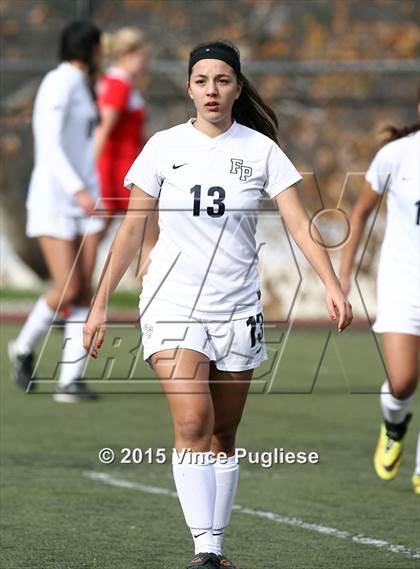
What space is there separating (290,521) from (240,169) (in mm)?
2025

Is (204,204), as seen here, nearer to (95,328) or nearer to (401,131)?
(95,328)

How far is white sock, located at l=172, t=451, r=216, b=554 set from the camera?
17.5ft

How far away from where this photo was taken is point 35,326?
421 inches

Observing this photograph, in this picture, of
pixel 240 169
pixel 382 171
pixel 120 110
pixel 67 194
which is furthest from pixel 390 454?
pixel 120 110

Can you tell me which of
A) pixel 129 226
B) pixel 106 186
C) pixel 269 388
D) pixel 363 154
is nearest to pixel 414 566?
pixel 129 226

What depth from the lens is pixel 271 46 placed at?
59.0ft

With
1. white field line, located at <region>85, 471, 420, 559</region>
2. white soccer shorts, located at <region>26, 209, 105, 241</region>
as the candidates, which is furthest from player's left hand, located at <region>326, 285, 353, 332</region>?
white soccer shorts, located at <region>26, 209, 105, 241</region>

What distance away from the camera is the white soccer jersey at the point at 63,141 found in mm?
10266

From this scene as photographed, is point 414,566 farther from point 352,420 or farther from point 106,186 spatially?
point 106,186

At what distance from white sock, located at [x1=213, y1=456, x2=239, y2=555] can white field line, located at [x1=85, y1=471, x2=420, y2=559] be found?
0.91 m

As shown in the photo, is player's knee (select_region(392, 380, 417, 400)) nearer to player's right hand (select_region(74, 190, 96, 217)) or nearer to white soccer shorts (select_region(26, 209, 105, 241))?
player's right hand (select_region(74, 190, 96, 217))

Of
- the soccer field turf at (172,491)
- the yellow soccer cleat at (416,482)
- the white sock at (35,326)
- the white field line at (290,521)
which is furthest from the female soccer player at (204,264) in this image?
the white sock at (35,326)

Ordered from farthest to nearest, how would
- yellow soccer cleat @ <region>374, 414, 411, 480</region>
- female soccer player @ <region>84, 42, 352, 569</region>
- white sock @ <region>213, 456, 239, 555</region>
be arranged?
yellow soccer cleat @ <region>374, 414, 411, 480</region>
white sock @ <region>213, 456, 239, 555</region>
female soccer player @ <region>84, 42, 352, 569</region>

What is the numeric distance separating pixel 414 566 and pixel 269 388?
5784 mm
